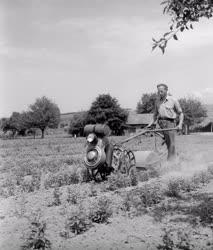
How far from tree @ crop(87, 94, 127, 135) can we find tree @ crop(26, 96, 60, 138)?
8.06m

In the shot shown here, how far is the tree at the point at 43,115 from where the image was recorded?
229ft

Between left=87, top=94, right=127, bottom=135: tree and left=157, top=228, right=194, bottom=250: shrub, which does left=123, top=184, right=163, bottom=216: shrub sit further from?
left=87, top=94, right=127, bottom=135: tree

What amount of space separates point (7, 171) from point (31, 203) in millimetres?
5754

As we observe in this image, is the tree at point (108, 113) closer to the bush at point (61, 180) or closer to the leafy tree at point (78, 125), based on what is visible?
the leafy tree at point (78, 125)

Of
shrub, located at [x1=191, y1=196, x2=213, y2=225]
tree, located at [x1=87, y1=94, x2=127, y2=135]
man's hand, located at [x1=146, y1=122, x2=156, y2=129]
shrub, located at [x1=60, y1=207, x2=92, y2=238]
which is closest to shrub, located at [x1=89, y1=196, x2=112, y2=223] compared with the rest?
shrub, located at [x1=60, y1=207, x2=92, y2=238]

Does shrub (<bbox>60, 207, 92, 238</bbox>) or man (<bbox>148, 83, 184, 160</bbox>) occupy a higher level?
man (<bbox>148, 83, 184, 160</bbox>)

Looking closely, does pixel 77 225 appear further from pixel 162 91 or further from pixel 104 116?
pixel 104 116

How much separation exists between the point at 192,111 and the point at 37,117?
29848 millimetres

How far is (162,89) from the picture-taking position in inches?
392

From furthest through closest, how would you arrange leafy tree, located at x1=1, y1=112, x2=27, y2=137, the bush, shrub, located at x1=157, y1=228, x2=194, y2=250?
1. leafy tree, located at x1=1, y1=112, x2=27, y2=137
2. the bush
3. shrub, located at x1=157, y1=228, x2=194, y2=250

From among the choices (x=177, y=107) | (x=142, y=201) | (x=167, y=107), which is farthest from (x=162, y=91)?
(x=142, y=201)

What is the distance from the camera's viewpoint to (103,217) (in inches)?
219

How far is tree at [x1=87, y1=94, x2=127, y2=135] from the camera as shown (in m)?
65.2

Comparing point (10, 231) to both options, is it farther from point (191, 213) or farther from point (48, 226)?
point (191, 213)
